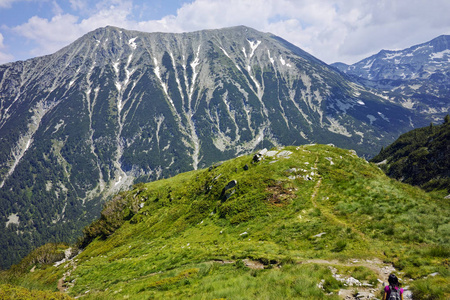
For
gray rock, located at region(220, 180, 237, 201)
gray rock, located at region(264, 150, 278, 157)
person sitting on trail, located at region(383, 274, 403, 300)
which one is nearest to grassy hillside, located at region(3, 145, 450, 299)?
gray rock, located at region(220, 180, 237, 201)

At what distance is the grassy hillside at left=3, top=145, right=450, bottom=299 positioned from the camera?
13953mm

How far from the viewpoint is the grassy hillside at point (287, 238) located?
45.8ft

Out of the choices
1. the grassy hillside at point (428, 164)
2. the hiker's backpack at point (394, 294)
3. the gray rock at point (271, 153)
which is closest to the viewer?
the hiker's backpack at point (394, 294)

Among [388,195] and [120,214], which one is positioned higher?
[388,195]

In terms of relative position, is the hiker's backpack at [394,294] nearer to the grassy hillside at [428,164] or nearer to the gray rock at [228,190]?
the gray rock at [228,190]

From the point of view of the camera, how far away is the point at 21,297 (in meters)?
13.5

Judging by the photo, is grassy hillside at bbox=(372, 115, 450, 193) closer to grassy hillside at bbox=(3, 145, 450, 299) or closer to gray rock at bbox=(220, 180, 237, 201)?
grassy hillside at bbox=(3, 145, 450, 299)

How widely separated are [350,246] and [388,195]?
12387 millimetres

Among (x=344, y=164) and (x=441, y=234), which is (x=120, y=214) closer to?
(x=344, y=164)

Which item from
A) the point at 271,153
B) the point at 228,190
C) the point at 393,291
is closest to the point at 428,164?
the point at 271,153

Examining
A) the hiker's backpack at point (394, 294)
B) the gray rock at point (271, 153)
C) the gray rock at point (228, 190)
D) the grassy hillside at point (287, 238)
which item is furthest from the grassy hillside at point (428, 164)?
the hiker's backpack at point (394, 294)

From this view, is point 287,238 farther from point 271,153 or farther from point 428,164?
point 428,164

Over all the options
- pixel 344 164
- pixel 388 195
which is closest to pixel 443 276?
pixel 388 195

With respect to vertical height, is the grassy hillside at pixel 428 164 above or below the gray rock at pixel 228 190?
below
